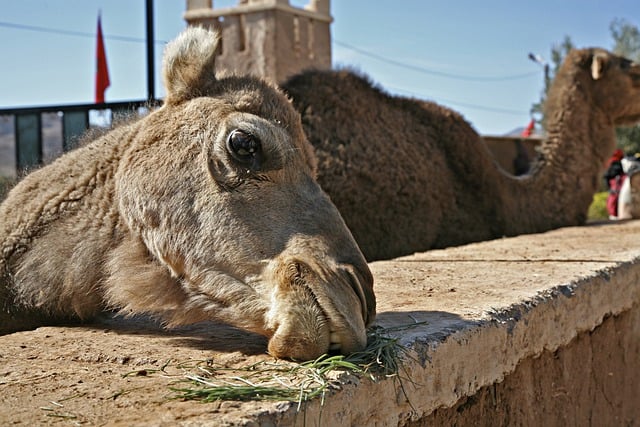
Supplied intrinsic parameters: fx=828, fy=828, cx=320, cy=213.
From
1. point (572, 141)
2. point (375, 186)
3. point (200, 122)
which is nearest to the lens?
point (200, 122)

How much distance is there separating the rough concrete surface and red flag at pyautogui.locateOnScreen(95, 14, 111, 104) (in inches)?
341

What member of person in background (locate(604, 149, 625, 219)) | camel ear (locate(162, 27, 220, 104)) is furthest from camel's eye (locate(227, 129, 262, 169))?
person in background (locate(604, 149, 625, 219))

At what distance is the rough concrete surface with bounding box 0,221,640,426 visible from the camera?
2000mm

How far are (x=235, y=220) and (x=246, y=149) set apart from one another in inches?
9.8

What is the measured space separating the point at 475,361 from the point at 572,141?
6700 millimetres

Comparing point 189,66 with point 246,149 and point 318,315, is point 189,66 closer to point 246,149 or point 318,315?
point 246,149

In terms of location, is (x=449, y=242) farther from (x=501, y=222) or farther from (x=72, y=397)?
(x=72, y=397)

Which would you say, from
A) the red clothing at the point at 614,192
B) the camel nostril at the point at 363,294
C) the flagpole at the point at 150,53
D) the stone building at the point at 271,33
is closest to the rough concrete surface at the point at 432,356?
the camel nostril at the point at 363,294

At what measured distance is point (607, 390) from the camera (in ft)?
13.1

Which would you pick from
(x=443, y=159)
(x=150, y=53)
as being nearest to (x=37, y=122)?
(x=150, y=53)

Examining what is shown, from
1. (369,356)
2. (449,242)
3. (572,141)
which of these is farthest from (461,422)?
(572,141)

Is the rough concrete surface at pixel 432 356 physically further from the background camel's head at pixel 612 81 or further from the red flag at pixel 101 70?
the red flag at pixel 101 70

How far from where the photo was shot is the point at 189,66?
10.0ft

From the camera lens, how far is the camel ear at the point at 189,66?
305 centimetres
